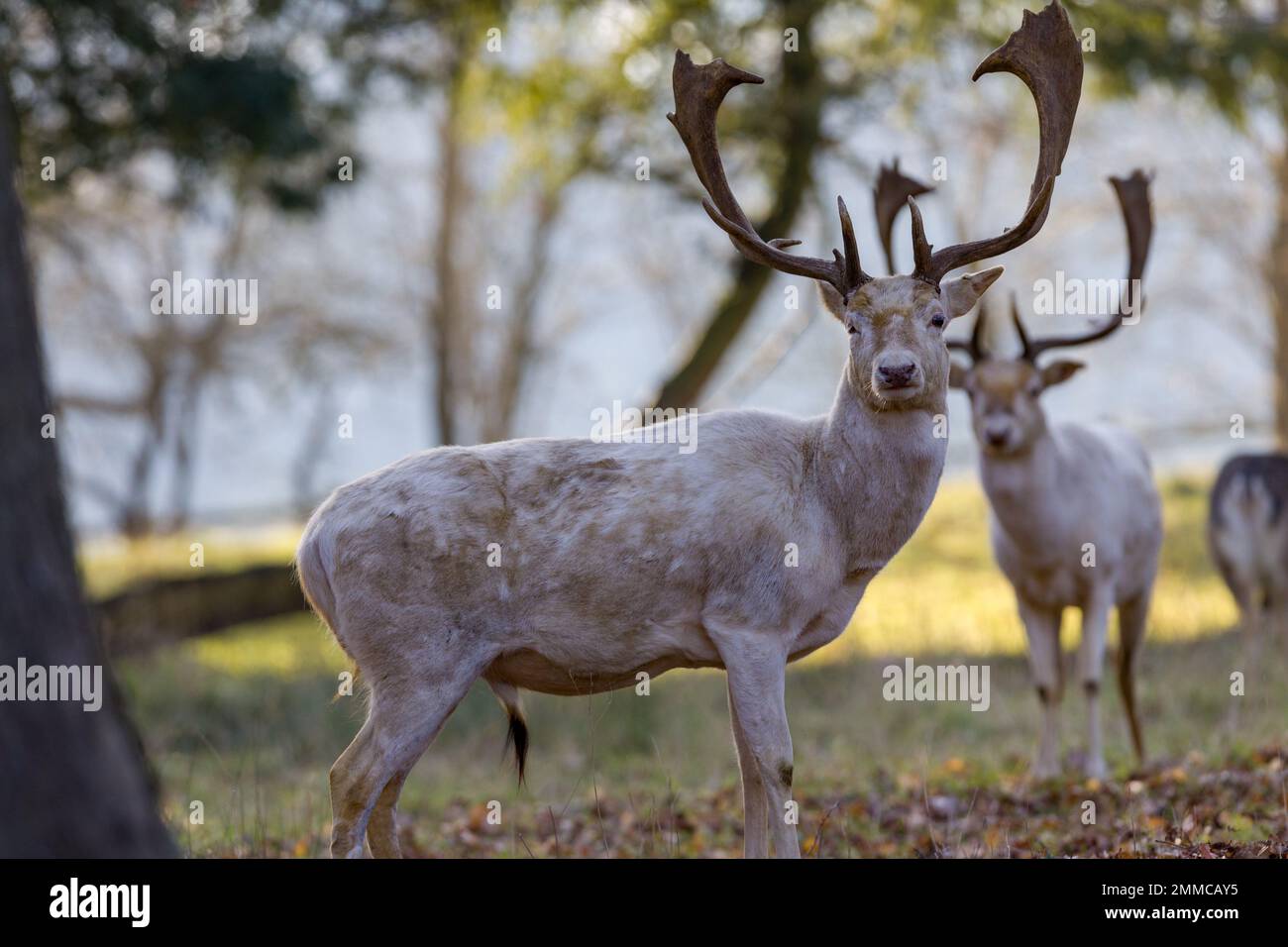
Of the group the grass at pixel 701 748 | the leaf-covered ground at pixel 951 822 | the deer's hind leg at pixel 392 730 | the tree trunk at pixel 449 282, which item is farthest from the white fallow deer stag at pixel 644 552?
the tree trunk at pixel 449 282

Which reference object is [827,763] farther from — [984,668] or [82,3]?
[82,3]

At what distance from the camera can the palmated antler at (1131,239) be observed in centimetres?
847

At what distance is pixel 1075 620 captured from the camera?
16906 millimetres

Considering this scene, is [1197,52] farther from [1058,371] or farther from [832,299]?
[832,299]

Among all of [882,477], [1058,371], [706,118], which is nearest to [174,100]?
[706,118]

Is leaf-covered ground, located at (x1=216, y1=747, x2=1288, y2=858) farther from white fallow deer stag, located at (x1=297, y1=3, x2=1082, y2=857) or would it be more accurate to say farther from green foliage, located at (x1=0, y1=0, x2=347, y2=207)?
green foliage, located at (x1=0, y1=0, x2=347, y2=207)

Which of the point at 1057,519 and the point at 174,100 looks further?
the point at 174,100

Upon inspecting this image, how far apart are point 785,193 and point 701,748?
5996 mm

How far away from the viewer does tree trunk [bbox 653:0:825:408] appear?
1322 cm

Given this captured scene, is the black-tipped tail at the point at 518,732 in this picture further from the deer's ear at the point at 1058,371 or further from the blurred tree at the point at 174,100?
the blurred tree at the point at 174,100

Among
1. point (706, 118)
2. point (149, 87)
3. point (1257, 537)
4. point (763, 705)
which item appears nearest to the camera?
point (763, 705)

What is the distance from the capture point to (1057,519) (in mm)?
7891

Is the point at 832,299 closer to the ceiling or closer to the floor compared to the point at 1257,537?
closer to the ceiling

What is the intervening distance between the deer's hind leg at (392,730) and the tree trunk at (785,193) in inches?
336
